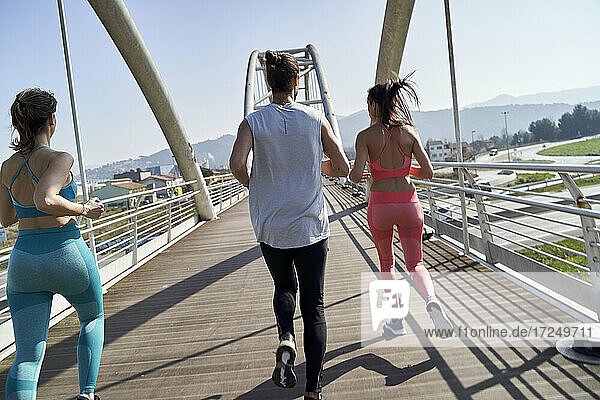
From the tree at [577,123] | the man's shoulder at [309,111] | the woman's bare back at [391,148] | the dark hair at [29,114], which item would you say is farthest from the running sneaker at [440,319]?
the tree at [577,123]

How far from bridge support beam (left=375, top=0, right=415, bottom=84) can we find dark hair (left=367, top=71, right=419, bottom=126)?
5.06m

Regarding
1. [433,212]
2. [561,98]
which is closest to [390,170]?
[433,212]

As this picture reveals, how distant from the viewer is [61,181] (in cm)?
216

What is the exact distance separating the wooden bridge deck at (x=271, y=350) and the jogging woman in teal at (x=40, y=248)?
73 centimetres

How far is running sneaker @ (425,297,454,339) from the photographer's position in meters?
2.78

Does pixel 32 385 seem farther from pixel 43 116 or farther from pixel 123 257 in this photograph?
pixel 123 257

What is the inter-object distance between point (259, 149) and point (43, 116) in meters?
0.95

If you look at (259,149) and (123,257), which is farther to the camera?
(123,257)

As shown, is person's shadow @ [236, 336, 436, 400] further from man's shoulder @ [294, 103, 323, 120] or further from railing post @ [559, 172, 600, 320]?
man's shoulder @ [294, 103, 323, 120]

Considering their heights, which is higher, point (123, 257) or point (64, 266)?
point (64, 266)

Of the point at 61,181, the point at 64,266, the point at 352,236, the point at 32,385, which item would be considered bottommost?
the point at 352,236

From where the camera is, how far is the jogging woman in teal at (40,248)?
6.94 feet

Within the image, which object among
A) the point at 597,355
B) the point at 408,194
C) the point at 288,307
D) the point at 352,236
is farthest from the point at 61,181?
the point at 352,236

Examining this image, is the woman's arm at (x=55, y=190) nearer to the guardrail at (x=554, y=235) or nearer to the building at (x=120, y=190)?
the guardrail at (x=554, y=235)
